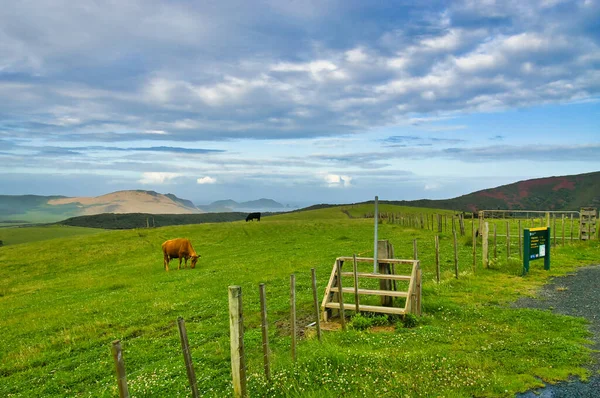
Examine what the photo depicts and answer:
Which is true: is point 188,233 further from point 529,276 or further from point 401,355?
point 401,355

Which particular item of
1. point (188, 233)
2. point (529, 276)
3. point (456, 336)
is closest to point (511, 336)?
point (456, 336)

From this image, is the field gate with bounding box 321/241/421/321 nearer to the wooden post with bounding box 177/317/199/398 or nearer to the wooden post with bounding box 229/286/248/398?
the wooden post with bounding box 229/286/248/398

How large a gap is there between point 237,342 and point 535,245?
1896 centimetres

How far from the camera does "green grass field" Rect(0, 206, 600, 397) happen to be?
29.0 ft

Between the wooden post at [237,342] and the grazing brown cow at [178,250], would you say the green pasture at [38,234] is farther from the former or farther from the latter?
the wooden post at [237,342]

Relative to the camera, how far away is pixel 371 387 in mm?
8328

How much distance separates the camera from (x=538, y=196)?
14500cm

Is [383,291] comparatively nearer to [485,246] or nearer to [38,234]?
[485,246]

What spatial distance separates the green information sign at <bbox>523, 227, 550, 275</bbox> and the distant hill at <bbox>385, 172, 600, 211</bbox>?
410 ft

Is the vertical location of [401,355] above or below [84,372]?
above

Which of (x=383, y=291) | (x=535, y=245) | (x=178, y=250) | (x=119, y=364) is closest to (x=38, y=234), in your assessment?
(x=178, y=250)

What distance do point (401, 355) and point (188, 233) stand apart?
53.7 metres

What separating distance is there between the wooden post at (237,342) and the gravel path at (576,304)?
5.61 meters

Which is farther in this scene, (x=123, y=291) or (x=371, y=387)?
(x=123, y=291)
